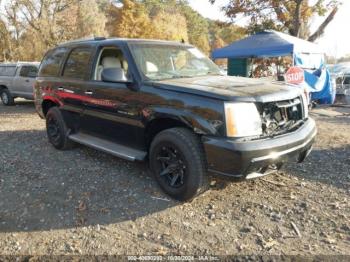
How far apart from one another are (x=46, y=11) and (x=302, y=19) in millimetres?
17935

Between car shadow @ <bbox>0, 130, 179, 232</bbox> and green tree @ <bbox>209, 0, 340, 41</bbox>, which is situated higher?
green tree @ <bbox>209, 0, 340, 41</bbox>

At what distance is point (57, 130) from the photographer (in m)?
6.11

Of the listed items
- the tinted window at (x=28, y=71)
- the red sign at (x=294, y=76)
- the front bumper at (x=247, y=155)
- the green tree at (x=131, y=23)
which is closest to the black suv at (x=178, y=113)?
the front bumper at (x=247, y=155)

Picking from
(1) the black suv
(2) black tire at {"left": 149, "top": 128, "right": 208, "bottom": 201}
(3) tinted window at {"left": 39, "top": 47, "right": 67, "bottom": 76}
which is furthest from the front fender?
(3) tinted window at {"left": 39, "top": 47, "right": 67, "bottom": 76}

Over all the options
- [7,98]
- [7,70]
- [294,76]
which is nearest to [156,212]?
[294,76]

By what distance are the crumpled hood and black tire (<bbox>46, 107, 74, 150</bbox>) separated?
2385 mm

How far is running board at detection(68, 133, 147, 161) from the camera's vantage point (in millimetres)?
4454

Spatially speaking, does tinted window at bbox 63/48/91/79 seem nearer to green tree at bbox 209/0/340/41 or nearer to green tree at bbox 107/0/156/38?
green tree at bbox 209/0/340/41

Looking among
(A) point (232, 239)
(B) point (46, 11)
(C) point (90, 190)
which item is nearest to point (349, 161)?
(A) point (232, 239)

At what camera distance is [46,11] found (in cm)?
2552

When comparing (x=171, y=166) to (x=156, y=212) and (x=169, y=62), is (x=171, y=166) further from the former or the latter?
(x=169, y=62)

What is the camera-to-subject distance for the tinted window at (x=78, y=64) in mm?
5281

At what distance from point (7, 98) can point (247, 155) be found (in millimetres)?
12732

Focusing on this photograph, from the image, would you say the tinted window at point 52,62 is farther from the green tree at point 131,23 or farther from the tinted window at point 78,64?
the green tree at point 131,23
